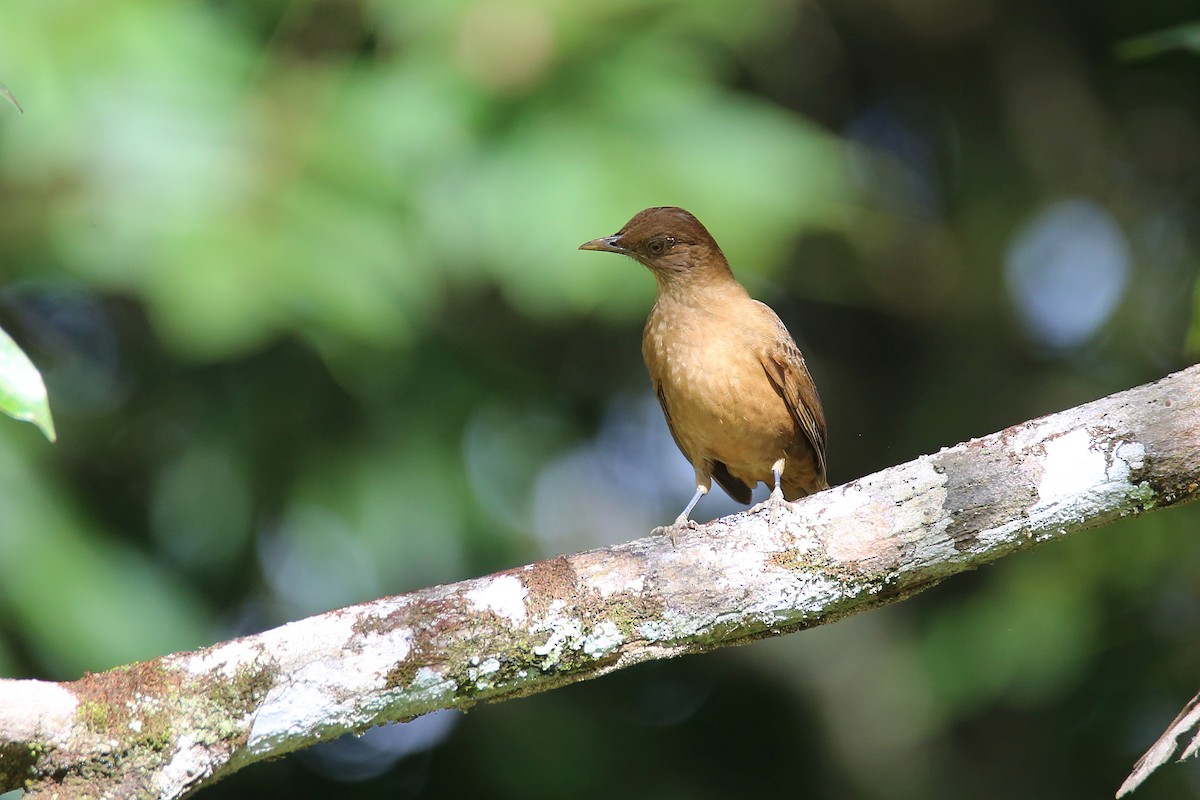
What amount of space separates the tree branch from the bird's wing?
5.12 ft

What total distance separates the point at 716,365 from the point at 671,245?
0.53 m

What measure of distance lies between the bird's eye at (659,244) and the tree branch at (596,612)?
6.18 ft

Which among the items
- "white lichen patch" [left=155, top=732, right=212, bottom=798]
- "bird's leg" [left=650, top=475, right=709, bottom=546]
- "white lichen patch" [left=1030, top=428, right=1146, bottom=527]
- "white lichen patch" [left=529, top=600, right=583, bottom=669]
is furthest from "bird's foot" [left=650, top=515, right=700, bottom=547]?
"white lichen patch" [left=155, top=732, right=212, bottom=798]

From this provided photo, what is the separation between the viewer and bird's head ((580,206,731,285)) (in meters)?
4.95

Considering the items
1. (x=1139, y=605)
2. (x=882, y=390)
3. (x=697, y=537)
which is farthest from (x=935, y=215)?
(x=697, y=537)

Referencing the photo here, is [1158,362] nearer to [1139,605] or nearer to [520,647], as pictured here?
[1139,605]

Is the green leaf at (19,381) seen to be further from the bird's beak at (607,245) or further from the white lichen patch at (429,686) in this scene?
the bird's beak at (607,245)

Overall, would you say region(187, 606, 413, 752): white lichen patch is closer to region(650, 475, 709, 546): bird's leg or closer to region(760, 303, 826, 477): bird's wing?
region(650, 475, 709, 546): bird's leg

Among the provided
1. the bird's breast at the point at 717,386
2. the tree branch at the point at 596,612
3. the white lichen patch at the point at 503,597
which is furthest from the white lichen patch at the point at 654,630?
the bird's breast at the point at 717,386

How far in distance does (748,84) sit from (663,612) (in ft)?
18.0

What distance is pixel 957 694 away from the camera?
6527 mm

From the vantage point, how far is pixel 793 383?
4.84 metres

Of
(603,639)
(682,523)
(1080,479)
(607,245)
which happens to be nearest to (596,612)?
(603,639)

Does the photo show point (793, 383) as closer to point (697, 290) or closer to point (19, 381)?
point (697, 290)
